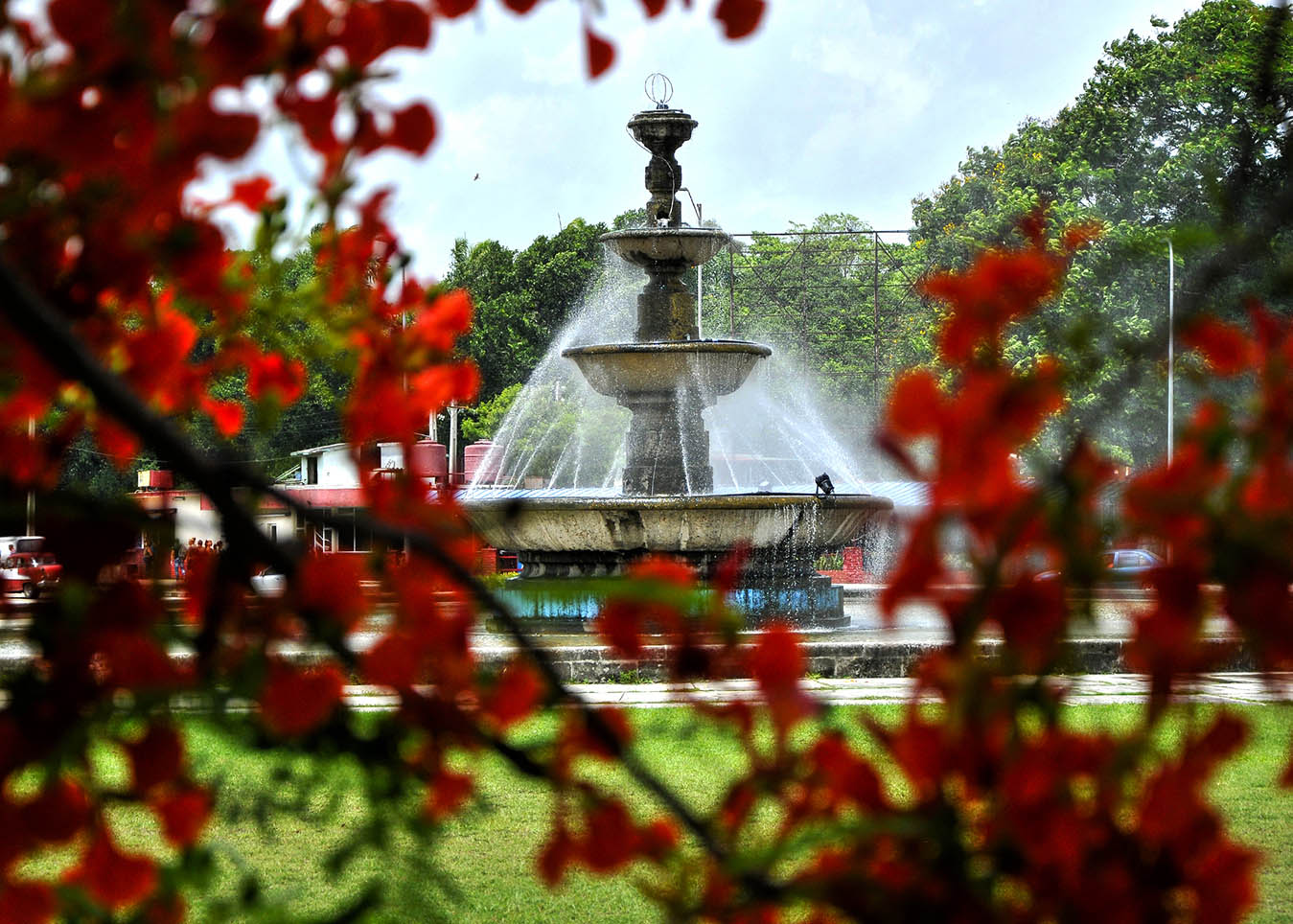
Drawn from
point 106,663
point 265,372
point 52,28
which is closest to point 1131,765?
point 106,663

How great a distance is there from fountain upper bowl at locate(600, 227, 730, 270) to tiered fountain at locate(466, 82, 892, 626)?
→ 11mm

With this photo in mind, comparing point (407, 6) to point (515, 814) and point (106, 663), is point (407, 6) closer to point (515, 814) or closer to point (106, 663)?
point (106, 663)

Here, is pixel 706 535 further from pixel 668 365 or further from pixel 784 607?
pixel 668 365

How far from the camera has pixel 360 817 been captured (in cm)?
552

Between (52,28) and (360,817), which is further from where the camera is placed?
(360,817)

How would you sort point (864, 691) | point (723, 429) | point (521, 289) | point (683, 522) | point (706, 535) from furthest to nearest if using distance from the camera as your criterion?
point (521, 289) → point (723, 429) → point (706, 535) → point (683, 522) → point (864, 691)

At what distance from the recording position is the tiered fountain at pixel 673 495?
11.1 metres

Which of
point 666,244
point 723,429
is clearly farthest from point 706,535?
point 723,429

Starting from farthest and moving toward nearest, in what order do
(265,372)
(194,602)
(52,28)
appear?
1. (265,372)
2. (194,602)
3. (52,28)

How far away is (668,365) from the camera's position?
12156 millimetres

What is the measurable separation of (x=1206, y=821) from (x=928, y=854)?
15cm

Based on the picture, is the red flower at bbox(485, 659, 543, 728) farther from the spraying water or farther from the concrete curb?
the spraying water

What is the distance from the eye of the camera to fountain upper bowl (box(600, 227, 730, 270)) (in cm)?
1255

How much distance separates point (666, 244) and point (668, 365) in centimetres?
113
